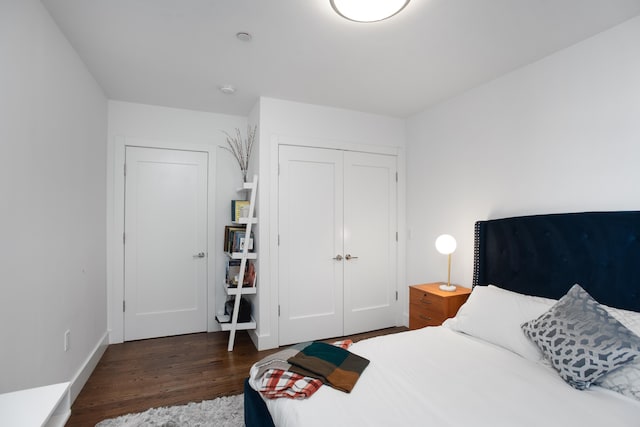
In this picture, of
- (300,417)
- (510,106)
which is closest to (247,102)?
(510,106)

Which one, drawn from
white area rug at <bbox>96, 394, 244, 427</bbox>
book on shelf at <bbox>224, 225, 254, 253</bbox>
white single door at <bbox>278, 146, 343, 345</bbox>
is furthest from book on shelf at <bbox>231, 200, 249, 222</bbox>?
white area rug at <bbox>96, 394, 244, 427</bbox>

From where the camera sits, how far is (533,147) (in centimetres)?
247

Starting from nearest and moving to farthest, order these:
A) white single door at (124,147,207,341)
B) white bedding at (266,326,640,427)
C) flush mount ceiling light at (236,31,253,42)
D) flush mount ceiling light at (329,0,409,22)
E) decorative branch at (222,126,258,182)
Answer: white bedding at (266,326,640,427) → flush mount ceiling light at (329,0,409,22) → flush mount ceiling light at (236,31,253,42) → white single door at (124,147,207,341) → decorative branch at (222,126,258,182)

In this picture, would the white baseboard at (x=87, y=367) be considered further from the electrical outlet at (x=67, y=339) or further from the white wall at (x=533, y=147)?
the white wall at (x=533, y=147)

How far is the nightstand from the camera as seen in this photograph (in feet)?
9.02

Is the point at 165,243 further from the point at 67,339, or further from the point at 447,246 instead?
the point at 447,246

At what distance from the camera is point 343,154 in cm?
359

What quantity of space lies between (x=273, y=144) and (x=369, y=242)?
1556mm

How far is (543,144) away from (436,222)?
1.26m

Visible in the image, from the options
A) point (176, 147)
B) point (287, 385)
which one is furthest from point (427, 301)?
point (176, 147)

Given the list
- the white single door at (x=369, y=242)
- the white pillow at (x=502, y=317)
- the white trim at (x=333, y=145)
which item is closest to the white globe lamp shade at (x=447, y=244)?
the white pillow at (x=502, y=317)

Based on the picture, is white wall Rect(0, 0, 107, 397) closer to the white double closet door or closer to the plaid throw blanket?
the plaid throw blanket

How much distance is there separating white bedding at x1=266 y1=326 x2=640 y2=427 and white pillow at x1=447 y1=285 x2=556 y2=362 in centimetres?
9

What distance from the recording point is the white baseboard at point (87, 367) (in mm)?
2289
